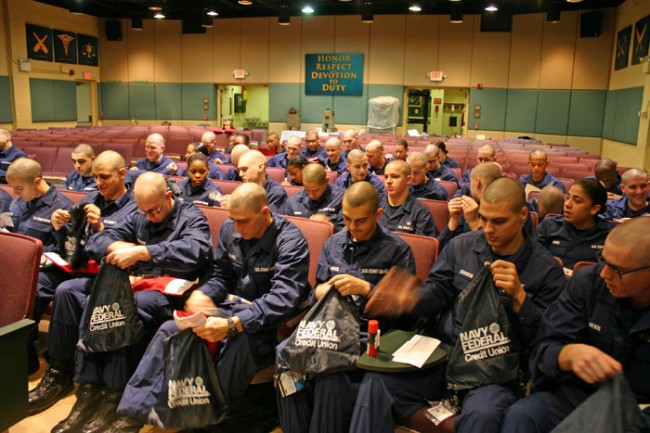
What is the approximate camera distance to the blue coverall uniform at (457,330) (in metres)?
1.86

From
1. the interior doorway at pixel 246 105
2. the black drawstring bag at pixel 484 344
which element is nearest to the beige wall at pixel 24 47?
the interior doorway at pixel 246 105

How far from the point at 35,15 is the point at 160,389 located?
15.6m

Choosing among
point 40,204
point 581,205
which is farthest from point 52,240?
point 581,205

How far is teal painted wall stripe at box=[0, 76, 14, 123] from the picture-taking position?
13.4m

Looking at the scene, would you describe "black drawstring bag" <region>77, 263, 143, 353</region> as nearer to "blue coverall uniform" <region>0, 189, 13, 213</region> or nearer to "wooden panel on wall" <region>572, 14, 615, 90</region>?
"blue coverall uniform" <region>0, 189, 13, 213</region>

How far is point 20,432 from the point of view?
2.57m

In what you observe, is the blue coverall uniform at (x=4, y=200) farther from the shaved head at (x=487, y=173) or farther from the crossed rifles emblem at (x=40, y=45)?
the crossed rifles emblem at (x=40, y=45)

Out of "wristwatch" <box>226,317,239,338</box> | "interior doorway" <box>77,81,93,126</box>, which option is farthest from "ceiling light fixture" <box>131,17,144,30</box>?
"wristwatch" <box>226,317,239,338</box>

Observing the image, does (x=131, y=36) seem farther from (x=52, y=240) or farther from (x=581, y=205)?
(x=581, y=205)

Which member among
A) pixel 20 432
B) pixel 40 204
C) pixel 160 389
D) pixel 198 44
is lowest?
pixel 20 432

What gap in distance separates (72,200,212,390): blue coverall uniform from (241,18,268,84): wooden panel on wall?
1428cm

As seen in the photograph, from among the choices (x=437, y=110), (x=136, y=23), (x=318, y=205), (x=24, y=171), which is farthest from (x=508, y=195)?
(x=437, y=110)

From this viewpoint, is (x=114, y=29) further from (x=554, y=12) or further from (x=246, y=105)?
(x=554, y=12)

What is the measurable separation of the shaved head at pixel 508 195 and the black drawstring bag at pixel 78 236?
2.28m
